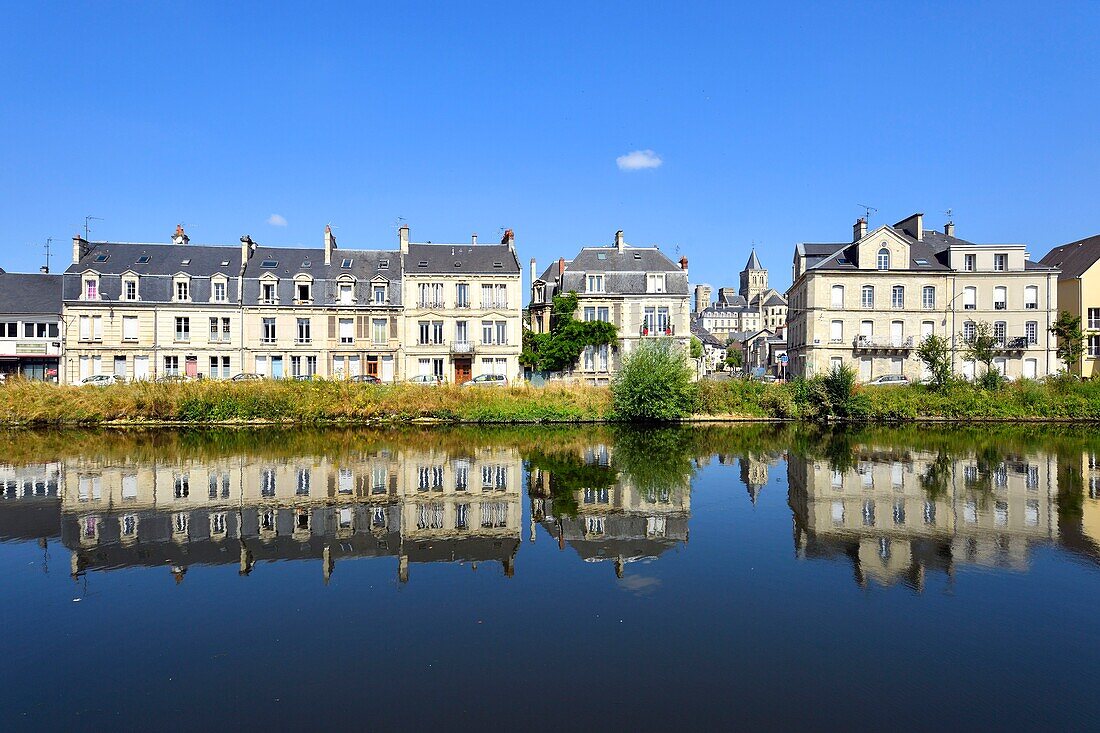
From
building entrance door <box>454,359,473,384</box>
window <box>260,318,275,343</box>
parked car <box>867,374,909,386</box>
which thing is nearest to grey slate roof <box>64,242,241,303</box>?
window <box>260,318,275,343</box>

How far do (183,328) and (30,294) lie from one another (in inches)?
439

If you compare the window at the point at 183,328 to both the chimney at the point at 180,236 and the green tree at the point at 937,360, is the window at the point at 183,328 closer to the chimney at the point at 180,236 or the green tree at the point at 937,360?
the chimney at the point at 180,236

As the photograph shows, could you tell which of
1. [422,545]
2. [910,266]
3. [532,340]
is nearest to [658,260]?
[532,340]

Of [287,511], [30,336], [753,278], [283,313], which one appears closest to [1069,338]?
[287,511]

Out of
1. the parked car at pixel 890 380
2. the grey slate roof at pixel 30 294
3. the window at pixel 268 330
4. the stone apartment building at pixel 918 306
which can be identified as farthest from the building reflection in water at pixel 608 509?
the grey slate roof at pixel 30 294

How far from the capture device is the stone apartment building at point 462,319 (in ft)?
123

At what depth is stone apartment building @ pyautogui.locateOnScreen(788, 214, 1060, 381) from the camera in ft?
124

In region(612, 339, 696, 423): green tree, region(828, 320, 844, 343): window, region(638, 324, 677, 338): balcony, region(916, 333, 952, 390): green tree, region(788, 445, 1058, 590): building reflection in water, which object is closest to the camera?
region(788, 445, 1058, 590): building reflection in water

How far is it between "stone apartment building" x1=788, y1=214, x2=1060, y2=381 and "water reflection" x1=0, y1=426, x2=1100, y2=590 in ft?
47.2

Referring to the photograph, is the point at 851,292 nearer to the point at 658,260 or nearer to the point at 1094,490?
the point at 658,260

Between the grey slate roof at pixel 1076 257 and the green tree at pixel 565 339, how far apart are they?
28414 millimetres

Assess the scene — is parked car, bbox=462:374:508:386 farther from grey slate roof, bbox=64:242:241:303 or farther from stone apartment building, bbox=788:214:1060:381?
stone apartment building, bbox=788:214:1060:381

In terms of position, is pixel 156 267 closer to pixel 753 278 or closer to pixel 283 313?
pixel 283 313

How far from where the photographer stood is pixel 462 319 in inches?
1489
